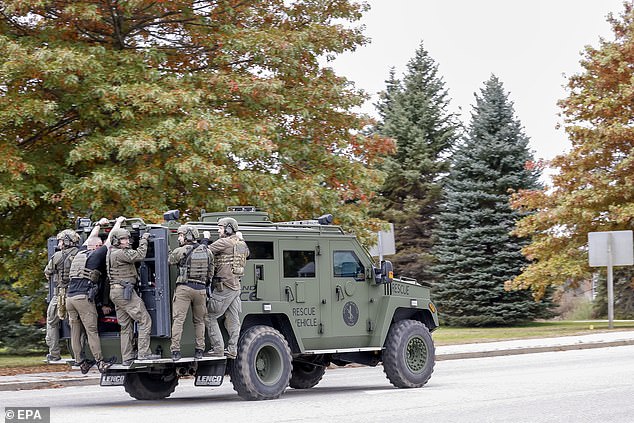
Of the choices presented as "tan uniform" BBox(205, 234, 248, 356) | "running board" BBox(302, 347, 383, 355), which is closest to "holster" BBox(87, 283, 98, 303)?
"tan uniform" BBox(205, 234, 248, 356)

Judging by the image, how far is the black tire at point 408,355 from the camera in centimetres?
1612

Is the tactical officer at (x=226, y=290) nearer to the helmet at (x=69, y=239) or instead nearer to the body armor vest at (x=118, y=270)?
the body armor vest at (x=118, y=270)

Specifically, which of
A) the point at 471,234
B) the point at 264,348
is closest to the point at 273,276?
the point at 264,348

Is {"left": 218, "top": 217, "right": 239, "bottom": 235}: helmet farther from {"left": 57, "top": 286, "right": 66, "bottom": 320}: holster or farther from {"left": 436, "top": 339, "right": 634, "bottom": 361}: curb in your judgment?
{"left": 436, "top": 339, "right": 634, "bottom": 361}: curb

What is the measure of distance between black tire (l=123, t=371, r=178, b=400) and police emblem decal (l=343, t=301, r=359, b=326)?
8.52 ft

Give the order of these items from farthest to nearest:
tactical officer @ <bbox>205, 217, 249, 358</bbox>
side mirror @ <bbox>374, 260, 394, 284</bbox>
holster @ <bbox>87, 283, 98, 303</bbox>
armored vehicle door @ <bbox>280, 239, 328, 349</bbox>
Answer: side mirror @ <bbox>374, 260, 394, 284</bbox>, armored vehicle door @ <bbox>280, 239, 328, 349</bbox>, holster @ <bbox>87, 283, 98, 303</bbox>, tactical officer @ <bbox>205, 217, 249, 358</bbox>

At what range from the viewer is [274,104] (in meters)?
22.9

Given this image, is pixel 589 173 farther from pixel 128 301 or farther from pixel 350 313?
pixel 128 301

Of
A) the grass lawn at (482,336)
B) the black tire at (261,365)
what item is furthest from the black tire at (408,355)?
the grass lawn at (482,336)

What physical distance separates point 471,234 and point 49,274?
1312 inches

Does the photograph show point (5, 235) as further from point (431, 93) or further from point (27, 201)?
point (431, 93)

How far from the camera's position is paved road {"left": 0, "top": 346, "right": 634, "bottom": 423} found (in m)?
12.1

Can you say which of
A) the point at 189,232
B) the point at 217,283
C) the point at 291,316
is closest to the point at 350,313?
the point at 291,316

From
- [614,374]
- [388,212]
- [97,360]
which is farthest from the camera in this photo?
[388,212]
